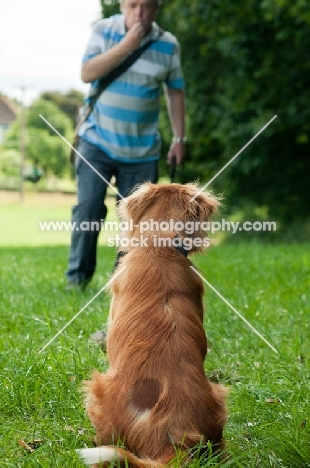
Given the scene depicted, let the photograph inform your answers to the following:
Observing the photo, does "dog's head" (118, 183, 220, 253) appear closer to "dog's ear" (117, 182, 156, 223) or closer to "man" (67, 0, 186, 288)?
"dog's ear" (117, 182, 156, 223)

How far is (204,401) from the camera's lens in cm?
241

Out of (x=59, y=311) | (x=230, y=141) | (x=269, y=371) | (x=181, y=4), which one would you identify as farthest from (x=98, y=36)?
(x=230, y=141)

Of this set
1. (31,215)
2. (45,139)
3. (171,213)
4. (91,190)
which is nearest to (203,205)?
(171,213)

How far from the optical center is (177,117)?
543 cm

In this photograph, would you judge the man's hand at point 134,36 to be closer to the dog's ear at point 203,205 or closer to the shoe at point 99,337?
the shoe at point 99,337

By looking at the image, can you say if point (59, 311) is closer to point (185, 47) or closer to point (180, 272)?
point (180, 272)

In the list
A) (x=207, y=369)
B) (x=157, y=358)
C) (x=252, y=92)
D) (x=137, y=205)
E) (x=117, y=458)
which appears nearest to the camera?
(x=117, y=458)

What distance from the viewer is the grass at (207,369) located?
2.70 meters

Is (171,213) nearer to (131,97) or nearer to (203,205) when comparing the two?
(203,205)

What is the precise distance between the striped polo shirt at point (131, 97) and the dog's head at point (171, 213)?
224 centimetres

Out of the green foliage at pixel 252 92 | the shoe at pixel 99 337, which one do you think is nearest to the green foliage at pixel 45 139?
the green foliage at pixel 252 92

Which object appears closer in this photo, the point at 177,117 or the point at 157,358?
the point at 157,358

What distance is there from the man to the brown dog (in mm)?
2246

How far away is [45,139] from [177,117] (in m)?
23.9
